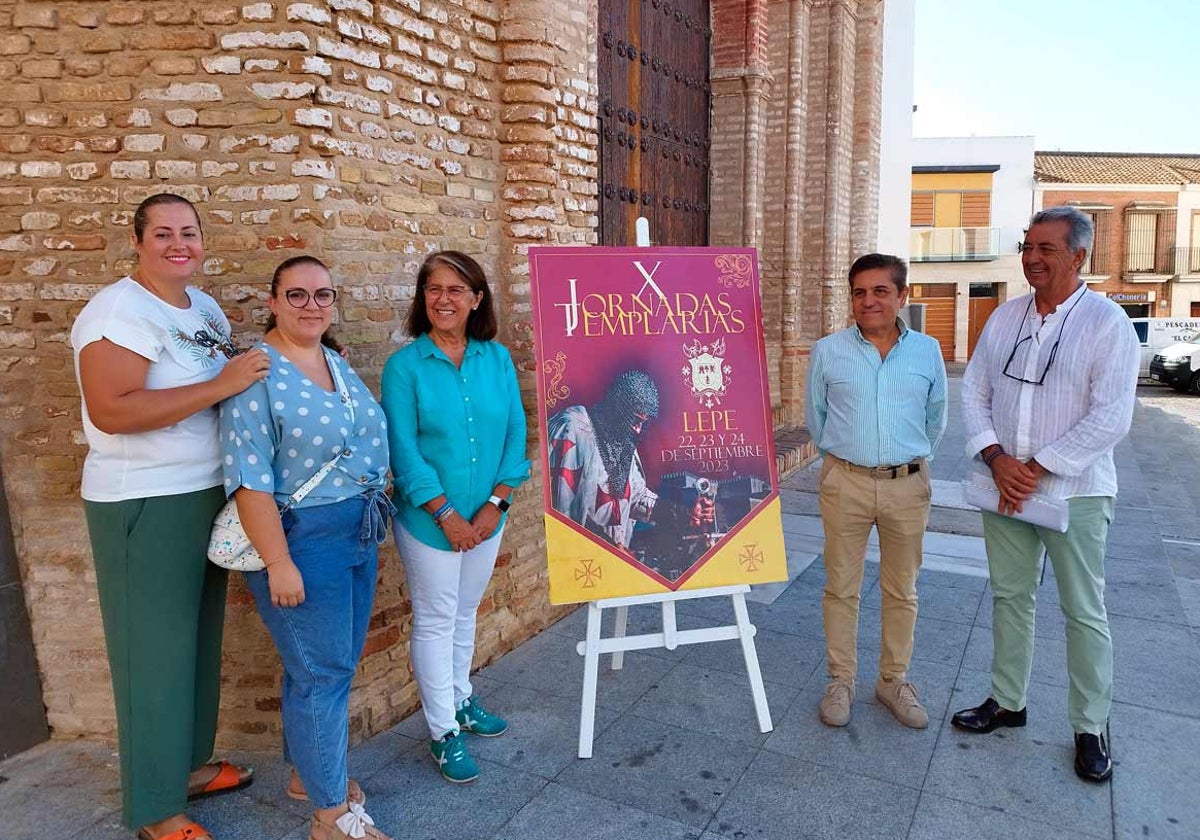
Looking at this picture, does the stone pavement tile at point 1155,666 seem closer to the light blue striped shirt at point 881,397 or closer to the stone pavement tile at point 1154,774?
the stone pavement tile at point 1154,774

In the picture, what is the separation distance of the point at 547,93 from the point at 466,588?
2489 millimetres

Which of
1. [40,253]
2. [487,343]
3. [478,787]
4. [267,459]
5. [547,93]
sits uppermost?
[547,93]

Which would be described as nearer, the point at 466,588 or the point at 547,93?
the point at 466,588

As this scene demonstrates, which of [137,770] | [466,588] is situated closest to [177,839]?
[137,770]

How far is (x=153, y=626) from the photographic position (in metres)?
2.59

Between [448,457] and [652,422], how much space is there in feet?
2.72

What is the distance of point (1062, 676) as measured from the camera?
3834mm

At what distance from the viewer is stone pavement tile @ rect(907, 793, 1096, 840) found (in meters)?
2.72

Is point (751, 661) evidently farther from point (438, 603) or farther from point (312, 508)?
point (312, 508)

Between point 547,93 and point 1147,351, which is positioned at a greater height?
point 547,93

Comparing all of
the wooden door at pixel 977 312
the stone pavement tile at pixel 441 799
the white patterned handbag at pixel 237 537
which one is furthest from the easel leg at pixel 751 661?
the wooden door at pixel 977 312

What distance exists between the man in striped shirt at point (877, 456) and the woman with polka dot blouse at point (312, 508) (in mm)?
→ 1844

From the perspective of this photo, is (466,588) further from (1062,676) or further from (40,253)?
(1062,676)

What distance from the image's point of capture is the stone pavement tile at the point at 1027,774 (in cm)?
284
